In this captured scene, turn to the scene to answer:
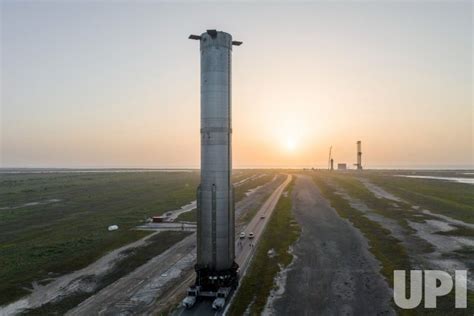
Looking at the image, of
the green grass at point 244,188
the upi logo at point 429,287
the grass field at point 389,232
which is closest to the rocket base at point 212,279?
the grass field at point 389,232

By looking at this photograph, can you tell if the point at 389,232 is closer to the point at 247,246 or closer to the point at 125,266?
the point at 247,246

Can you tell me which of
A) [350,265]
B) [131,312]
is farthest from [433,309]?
[131,312]

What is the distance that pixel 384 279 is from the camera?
2580 centimetres

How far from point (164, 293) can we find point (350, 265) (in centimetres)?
1506

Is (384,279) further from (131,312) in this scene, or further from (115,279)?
(115,279)

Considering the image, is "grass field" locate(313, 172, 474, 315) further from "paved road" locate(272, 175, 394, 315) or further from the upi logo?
"paved road" locate(272, 175, 394, 315)

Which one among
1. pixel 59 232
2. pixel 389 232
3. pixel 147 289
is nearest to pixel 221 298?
pixel 147 289

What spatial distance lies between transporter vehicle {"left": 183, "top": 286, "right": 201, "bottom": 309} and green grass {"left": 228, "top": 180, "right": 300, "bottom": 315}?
7.49 ft

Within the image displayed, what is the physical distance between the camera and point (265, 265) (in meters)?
29.4

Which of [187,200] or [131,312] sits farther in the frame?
[187,200]

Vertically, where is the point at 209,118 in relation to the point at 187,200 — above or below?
above

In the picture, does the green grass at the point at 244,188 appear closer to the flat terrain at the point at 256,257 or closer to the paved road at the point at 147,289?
the flat terrain at the point at 256,257

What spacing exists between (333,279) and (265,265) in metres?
5.73

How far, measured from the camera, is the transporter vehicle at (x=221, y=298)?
20.7 metres
